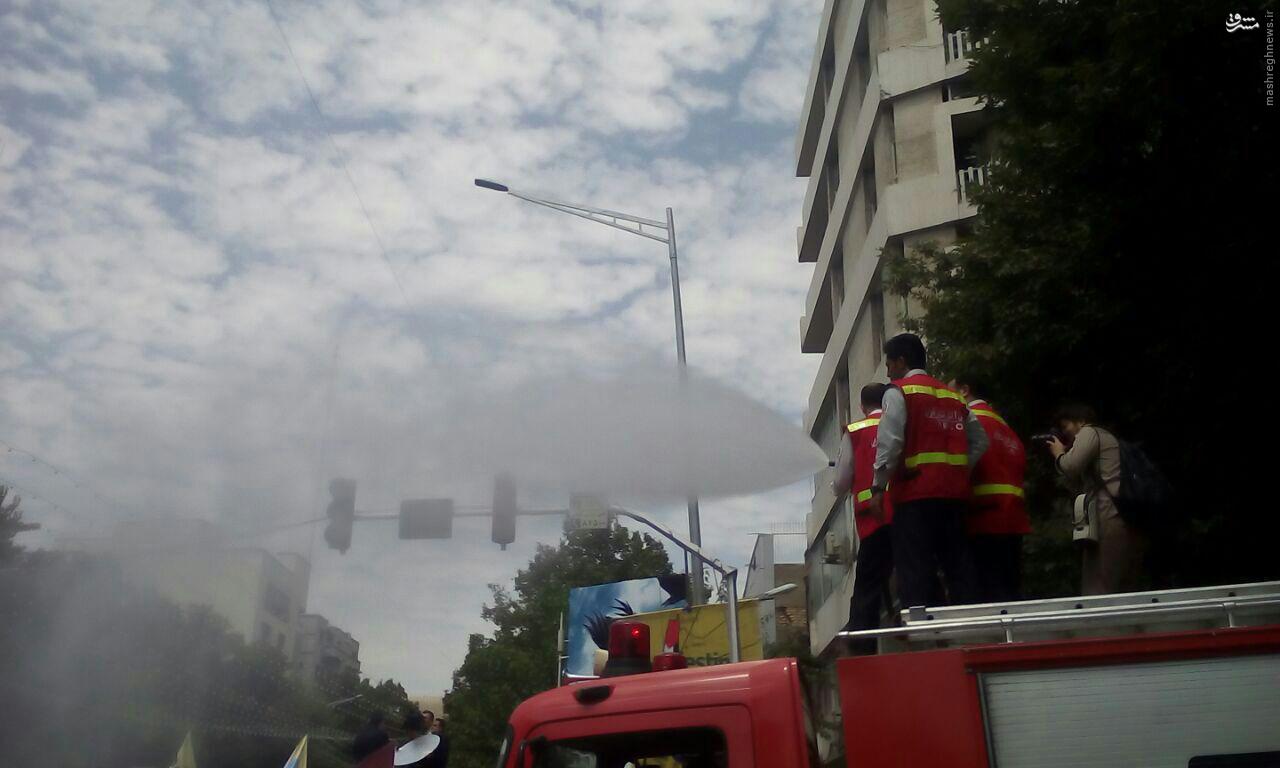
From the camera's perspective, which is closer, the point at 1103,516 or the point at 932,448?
the point at 932,448

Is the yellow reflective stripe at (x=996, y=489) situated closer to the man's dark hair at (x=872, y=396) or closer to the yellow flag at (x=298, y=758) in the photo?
the man's dark hair at (x=872, y=396)

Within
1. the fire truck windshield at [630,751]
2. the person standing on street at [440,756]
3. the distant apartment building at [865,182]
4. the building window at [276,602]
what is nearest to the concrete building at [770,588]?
the distant apartment building at [865,182]

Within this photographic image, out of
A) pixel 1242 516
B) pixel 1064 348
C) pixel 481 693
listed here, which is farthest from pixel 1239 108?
pixel 481 693

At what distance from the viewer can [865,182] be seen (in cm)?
2530

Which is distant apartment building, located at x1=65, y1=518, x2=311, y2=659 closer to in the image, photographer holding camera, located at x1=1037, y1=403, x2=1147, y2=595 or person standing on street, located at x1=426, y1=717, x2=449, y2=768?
person standing on street, located at x1=426, y1=717, x2=449, y2=768

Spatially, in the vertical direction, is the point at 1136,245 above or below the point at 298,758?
above

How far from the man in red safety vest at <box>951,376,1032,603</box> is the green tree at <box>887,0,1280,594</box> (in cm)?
247

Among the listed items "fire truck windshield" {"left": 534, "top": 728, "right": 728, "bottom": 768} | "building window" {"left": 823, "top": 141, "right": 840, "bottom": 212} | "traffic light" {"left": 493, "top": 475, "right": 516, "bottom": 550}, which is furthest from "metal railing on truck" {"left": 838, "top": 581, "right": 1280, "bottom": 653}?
"building window" {"left": 823, "top": 141, "right": 840, "bottom": 212}

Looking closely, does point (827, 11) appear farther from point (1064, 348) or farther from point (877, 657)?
point (877, 657)

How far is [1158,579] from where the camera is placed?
9039 mm

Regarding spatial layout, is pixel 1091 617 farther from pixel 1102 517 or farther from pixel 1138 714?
pixel 1102 517

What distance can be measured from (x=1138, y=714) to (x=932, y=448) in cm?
215

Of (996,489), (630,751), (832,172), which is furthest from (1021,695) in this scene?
(832,172)

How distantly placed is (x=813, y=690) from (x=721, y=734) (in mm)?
461
